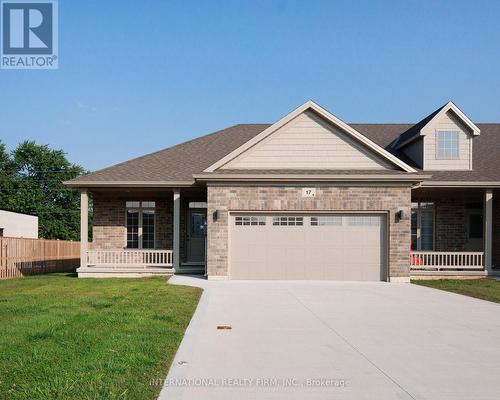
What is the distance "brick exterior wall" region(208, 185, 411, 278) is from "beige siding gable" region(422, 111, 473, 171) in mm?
3696

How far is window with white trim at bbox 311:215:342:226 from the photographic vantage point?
1526cm

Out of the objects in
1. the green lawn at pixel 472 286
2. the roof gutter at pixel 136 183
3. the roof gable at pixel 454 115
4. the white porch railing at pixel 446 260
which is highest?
the roof gable at pixel 454 115

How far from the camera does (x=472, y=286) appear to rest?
567 inches

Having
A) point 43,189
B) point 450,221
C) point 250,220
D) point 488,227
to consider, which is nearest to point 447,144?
point 450,221

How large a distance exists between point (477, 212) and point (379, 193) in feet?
21.1

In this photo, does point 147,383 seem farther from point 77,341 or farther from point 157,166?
point 157,166

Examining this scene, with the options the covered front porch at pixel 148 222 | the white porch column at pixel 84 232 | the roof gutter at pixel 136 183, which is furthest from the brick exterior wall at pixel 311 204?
the white porch column at pixel 84 232

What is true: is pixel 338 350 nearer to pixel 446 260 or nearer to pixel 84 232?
pixel 446 260

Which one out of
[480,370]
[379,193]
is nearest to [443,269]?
[379,193]

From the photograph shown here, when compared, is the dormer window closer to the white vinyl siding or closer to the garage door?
the white vinyl siding

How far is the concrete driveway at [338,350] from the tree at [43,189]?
50.9m

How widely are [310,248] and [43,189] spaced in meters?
52.6

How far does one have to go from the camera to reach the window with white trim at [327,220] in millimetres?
15258

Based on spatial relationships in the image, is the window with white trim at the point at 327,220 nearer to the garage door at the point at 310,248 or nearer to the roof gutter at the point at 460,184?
the garage door at the point at 310,248
